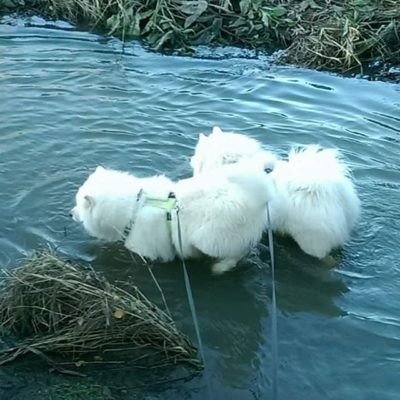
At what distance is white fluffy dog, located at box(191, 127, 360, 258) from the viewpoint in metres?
5.41

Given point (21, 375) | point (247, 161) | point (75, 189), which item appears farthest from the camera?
point (75, 189)

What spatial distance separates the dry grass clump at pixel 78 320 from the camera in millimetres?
4668

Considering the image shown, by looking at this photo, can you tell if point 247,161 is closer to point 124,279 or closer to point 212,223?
point 212,223

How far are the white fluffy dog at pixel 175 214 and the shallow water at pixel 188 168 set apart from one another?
336 millimetres

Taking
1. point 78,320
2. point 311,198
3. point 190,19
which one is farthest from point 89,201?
point 190,19

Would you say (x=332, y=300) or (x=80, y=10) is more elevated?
(x=80, y=10)

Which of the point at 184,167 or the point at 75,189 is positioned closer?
the point at 75,189

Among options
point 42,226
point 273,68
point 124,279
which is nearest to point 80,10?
point 273,68

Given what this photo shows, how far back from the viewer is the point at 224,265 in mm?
5625

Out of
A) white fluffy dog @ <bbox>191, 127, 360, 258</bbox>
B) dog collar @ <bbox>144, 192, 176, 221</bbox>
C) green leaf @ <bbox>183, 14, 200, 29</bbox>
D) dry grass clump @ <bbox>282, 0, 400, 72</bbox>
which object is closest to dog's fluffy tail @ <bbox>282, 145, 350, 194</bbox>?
white fluffy dog @ <bbox>191, 127, 360, 258</bbox>

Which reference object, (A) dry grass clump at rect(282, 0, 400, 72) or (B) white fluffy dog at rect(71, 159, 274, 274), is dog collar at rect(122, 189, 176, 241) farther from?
(A) dry grass clump at rect(282, 0, 400, 72)

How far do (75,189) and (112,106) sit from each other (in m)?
2.11

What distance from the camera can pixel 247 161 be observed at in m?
5.18

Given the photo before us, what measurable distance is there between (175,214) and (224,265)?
0.59 m
